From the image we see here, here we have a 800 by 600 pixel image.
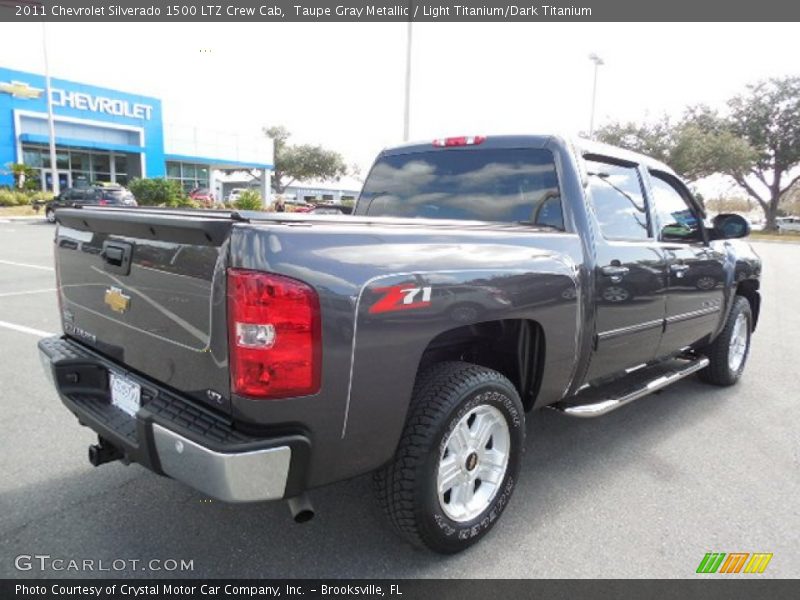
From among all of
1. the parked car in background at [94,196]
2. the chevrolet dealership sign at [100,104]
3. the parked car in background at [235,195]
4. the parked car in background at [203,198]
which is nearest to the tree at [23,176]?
the chevrolet dealership sign at [100,104]

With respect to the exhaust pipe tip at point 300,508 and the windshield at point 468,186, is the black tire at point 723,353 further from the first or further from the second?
the exhaust pipe tip at point 300,508

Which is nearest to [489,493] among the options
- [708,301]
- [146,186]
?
[708,301]

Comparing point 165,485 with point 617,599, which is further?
point 165,485

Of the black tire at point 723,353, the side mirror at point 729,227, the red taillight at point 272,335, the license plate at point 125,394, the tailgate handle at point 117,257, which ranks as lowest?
the black tire at point 723,353

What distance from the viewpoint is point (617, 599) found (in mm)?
2359

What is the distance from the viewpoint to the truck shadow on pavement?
2523 millimetres

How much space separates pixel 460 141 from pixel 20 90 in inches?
1387

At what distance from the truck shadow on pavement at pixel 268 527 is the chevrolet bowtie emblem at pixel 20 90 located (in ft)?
114

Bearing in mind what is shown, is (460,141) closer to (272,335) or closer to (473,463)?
(473,463)

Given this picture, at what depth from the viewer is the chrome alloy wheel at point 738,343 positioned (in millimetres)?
5195

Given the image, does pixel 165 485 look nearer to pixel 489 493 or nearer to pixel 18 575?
pixel 18 575

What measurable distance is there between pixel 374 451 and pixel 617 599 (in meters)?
1.18

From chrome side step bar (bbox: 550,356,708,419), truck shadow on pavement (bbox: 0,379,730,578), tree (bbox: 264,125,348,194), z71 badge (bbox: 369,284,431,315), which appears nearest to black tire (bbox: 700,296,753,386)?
chrome side step bar (bbox: 550,356,708,419)

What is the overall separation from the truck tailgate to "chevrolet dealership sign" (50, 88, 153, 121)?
36.4 meters
